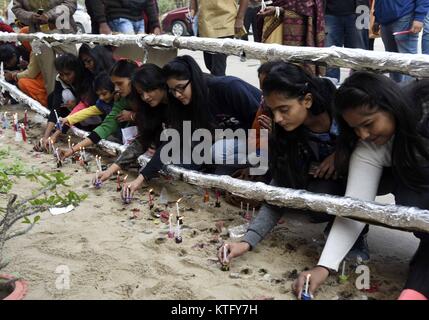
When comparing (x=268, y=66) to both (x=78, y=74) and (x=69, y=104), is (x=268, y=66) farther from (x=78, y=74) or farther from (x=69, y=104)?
(x=69, y=104)

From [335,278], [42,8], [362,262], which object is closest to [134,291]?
[335,278]

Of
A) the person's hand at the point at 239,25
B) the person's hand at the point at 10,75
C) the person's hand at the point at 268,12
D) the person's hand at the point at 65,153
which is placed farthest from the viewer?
the person's hand at the point at 10,75

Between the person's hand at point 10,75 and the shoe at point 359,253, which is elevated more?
the person's hand at point 10,75

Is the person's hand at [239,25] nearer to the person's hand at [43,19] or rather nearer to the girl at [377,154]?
the person's hand at [43,19]

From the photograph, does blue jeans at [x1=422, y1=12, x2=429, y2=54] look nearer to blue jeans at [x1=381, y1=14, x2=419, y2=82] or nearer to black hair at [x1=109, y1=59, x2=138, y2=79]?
blue jeans at [x1=381, y1=14, x2=419, y2=82]

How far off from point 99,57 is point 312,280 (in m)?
3.42

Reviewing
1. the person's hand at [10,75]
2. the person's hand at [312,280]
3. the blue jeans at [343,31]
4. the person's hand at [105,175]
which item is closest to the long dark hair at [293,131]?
the person's hand at [312,280]

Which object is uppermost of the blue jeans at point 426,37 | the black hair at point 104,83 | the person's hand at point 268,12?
the person's hand at point 268,12

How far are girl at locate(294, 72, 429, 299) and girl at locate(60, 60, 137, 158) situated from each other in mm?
2058

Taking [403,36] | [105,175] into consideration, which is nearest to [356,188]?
[105,175]

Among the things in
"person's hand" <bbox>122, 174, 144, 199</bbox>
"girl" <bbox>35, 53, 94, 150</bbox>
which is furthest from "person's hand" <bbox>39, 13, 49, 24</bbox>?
"person's hand" <bbox>122, 174, 144, 199</bbox>

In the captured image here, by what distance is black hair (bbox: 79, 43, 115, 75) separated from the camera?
478cm

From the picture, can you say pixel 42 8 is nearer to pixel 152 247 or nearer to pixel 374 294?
pixel 152 247

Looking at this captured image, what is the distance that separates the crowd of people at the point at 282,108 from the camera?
215 cm
